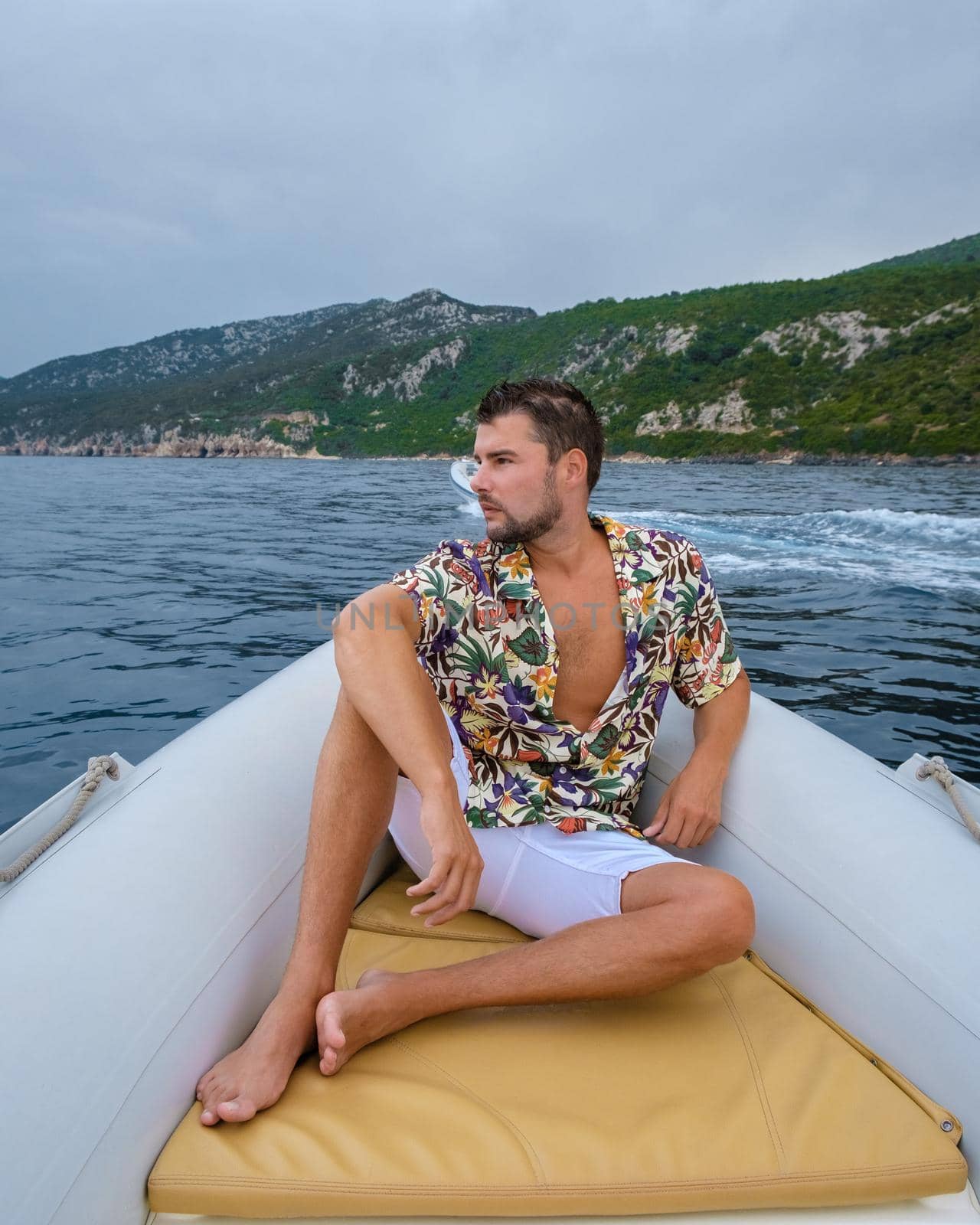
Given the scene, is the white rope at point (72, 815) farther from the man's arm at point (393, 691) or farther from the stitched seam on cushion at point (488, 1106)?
the stitched seam on cushion at point (488, 1106)

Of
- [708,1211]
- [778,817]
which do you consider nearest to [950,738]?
[778,817]

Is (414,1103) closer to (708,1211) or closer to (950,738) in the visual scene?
(708,1211)

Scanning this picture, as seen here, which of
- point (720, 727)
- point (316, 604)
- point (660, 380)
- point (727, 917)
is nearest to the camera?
point (727, 917)

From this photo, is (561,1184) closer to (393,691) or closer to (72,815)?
(393,691)

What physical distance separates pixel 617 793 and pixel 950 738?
2.39 meters

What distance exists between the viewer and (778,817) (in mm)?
1429

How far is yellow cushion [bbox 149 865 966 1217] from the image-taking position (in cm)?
90

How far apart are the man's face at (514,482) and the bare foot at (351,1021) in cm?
80

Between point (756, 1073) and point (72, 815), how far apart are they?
1.10 meters

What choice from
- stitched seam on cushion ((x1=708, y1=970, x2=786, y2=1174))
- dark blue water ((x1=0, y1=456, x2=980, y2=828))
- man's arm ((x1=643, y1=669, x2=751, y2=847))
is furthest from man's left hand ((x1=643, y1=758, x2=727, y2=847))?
dark blue water ((x1=0, y1=456, x2=980, y2=828))

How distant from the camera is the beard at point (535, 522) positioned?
56.8 inches

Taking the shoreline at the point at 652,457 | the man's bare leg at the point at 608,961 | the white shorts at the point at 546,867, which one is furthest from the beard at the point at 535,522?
the shoreline at the point at 652,457

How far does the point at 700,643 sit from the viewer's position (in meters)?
1.54

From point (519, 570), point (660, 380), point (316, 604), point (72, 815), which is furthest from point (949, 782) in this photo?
point (660, 380)
